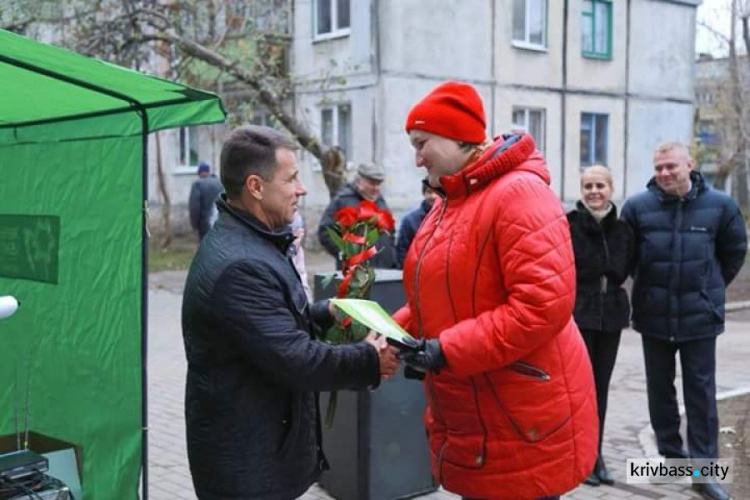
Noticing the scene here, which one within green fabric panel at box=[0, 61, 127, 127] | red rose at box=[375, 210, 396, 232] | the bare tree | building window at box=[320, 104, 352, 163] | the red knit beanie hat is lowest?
red rose at box=[375, 210, 396, 232]

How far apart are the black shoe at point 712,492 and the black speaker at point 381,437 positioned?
1570mm

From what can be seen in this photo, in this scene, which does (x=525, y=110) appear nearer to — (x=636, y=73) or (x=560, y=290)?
(x=636, y=73)

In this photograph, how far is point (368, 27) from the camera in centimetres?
1781

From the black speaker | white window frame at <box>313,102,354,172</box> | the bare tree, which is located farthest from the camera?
white window frame at <box>313,102,354,172</box>

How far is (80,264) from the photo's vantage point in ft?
13.4

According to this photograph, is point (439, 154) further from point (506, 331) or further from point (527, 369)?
point (527, 369)

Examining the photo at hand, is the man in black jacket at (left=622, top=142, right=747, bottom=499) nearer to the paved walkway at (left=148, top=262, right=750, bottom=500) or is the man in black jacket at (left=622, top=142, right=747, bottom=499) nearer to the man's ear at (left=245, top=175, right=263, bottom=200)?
the paved walkway at (left=148, top=262, right=750, bottom=500)

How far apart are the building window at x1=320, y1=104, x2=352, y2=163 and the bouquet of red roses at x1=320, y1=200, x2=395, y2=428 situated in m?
15.6

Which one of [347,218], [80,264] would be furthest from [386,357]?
[80,264]

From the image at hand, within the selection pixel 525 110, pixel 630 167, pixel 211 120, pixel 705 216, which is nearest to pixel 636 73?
pixel 630 167

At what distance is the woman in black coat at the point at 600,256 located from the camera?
4742 mm

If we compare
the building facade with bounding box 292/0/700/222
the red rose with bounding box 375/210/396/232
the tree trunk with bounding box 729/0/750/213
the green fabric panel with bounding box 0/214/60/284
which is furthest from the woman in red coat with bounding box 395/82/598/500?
the tree trunk with bounding box 729/0/750/213

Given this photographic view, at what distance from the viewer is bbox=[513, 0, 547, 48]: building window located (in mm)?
20203

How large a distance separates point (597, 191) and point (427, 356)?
2497mm
